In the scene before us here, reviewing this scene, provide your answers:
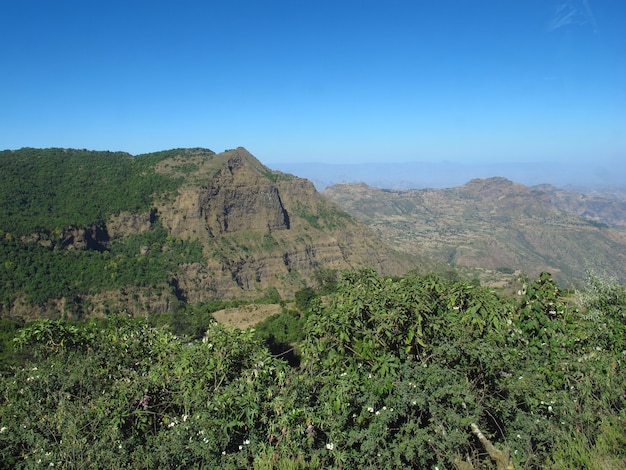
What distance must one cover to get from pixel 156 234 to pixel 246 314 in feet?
163

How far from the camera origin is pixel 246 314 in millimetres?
50094

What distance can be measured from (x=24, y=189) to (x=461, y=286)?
3795 inches

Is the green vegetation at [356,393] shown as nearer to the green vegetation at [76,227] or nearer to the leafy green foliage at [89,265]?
the leafy green foliage at [89,265]

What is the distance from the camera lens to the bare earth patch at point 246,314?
47.3 m

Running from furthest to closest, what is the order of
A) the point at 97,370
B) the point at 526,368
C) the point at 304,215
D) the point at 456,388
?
the point at 304,215 < the point at 97,370 < the point at 526,368 < the point at 456,388

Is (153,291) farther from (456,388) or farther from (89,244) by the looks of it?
(456,388)

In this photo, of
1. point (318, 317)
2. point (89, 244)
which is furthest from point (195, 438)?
point (89, 244)

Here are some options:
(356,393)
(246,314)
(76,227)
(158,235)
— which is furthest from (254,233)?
(356,393)

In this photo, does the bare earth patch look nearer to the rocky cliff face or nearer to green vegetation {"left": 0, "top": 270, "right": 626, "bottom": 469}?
the rocky cliff face

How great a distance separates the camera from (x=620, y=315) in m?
10.6

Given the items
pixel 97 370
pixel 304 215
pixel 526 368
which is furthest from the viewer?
pixel 304 215

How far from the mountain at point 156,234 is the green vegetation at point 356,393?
56.7 meters

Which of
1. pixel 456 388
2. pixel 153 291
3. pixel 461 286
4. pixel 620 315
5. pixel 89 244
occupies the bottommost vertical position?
pixel 153 291

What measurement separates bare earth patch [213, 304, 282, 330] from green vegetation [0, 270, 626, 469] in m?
38.9
